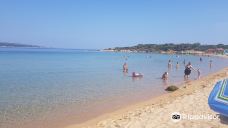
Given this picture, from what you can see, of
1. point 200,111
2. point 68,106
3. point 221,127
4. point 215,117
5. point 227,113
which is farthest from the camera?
point 68,106

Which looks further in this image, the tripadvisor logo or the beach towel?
the tripadvisor logo

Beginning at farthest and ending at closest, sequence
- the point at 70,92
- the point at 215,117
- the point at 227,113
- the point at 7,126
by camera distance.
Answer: the point at 70,92 < the point at 7,126 < the point at 215,117 < the point at 227,113

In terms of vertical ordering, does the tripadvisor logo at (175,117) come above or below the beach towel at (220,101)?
below

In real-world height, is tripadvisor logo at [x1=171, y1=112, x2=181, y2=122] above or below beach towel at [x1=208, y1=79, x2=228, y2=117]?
below

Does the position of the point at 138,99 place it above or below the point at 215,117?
below

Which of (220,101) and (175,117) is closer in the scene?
(220,101)

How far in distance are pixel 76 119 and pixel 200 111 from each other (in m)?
5.10

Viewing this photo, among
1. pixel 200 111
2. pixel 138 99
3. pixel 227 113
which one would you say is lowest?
pixel 138 99

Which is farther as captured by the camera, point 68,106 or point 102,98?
point 102,98

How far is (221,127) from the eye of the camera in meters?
6.96

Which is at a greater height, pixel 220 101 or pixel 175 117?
pixel 220 101

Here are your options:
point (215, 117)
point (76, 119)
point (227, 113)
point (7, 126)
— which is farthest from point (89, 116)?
point (227, 113)

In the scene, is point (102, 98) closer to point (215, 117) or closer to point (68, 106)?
point (68, 106)

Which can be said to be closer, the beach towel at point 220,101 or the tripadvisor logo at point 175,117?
the beach towel at point 220,101
